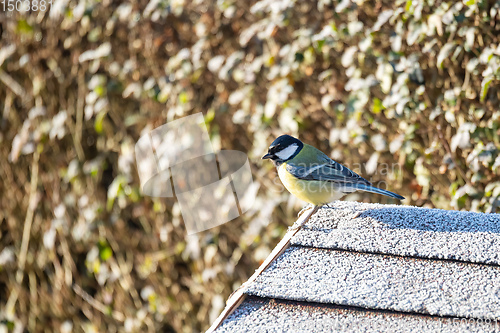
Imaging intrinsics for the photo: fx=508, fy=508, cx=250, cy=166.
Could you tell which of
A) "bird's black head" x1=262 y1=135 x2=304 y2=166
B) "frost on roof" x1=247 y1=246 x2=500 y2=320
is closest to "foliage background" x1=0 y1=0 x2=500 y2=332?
"bird's black head" x1=262 y1=135 x2=304 y2=166

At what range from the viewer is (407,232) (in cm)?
196

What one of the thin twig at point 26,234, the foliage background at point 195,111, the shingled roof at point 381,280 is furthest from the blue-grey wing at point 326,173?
the thin twig at point 26,234

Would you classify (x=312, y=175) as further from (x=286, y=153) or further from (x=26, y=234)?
(x=26, y=234)

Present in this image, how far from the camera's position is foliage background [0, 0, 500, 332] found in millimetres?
2822

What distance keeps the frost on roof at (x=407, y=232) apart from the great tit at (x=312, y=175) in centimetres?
30

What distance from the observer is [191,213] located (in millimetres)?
3932

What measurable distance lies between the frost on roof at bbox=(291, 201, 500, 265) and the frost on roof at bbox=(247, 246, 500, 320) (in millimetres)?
50

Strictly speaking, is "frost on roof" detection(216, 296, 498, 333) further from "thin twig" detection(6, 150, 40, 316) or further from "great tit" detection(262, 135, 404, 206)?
"thin twig" detection(6, 150, 40, 316)

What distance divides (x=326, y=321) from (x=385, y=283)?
269 millimetres

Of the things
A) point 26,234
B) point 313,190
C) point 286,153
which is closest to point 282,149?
point 286,153

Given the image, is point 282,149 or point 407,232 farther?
point 282,149

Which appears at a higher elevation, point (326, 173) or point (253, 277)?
point (253, 277)

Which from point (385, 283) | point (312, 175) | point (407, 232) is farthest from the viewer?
point (312, 175)

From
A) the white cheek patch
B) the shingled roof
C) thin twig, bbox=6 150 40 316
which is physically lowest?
thin twig, bbox=6 150 40 316
